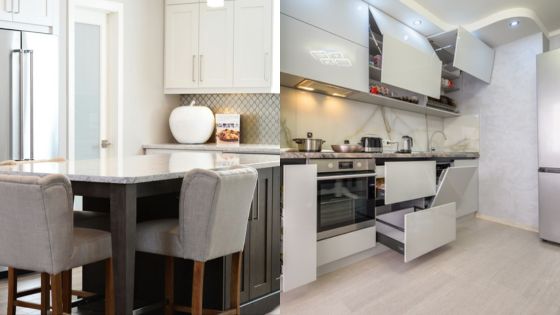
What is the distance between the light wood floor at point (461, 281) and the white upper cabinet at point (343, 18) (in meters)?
0.29

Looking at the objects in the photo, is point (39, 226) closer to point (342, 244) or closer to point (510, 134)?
point (342, 244)

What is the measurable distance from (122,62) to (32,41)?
28.8 inches

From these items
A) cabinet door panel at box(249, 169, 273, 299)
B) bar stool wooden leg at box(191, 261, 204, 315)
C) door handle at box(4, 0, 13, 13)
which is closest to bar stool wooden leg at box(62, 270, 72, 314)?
bar stool wooden leg at box(191, 261, 204, 315)

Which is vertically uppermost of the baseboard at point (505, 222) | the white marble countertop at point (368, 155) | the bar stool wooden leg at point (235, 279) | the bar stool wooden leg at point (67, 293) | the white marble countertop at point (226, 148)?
the white marble countertop at point (226, 148)

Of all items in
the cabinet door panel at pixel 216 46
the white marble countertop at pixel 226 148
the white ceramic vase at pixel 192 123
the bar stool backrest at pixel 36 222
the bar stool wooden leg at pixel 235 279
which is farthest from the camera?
the white ceramic vase at pixel 192 123

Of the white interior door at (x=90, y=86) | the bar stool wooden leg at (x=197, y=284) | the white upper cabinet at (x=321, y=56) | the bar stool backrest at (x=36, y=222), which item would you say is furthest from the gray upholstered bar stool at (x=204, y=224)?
the white interior door at (x=90, y=86)

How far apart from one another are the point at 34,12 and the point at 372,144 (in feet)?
7.95

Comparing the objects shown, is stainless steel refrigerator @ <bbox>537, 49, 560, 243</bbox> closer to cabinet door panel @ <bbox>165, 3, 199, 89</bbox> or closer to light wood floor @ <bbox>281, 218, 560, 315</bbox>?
→ light wood floor @ <bbox>281, 218, 560, 315</bbox>

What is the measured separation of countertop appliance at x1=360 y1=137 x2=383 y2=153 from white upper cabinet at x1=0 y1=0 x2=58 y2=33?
2339mm

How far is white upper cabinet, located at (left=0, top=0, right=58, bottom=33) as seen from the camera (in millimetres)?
2018

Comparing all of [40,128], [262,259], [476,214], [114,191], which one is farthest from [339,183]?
[40,128]

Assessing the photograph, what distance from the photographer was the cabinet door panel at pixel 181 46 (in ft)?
9.12

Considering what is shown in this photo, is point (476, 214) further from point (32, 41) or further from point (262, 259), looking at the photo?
point (32, 41)

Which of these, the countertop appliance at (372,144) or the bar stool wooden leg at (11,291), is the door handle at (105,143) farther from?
the countertop appliance at (372,144)
